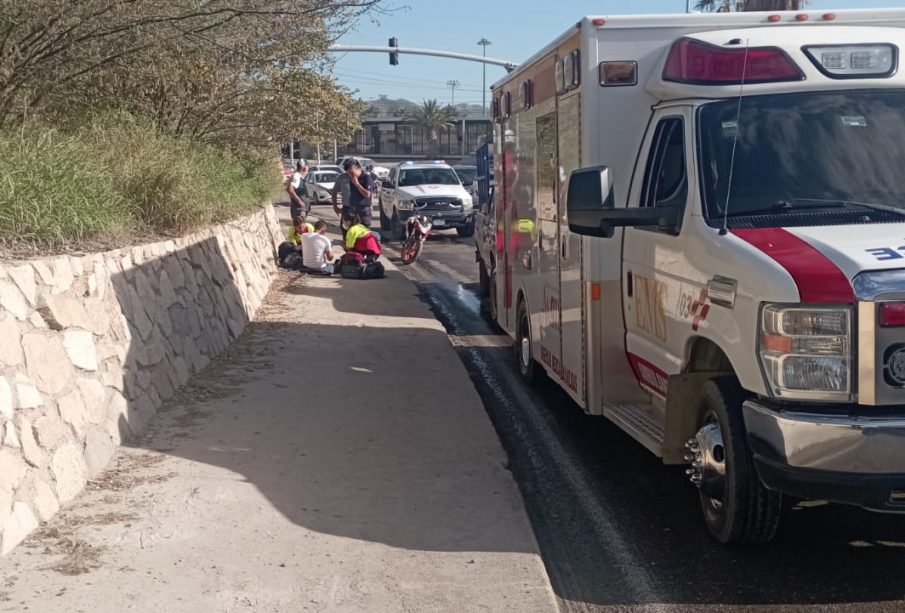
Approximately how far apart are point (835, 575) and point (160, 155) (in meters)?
8.35

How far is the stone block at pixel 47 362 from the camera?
5863 mm

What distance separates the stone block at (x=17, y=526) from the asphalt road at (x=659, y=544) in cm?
258

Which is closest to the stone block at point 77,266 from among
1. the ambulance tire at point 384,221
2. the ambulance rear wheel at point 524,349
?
the ambulance rear wheel at point 524,349

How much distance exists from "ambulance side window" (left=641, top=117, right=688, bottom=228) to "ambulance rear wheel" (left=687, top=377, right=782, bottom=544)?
3.65ft

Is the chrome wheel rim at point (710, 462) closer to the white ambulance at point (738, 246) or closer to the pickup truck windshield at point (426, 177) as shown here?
the white ambulance at point (738, 246)

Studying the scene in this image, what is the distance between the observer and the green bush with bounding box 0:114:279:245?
24.6 ft

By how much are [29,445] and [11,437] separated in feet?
0.50

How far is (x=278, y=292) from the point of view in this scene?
1449 cm

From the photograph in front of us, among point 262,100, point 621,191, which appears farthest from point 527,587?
point 262,100

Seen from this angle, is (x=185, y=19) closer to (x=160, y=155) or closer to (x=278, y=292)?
(x=160, y=155)

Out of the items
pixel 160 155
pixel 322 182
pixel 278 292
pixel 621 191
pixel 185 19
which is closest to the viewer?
pixel 621 191

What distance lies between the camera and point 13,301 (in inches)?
234

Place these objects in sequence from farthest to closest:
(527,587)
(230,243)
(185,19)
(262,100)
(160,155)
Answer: (262,100)
(230,243)
(160,155)
(185,19)
(527,587)

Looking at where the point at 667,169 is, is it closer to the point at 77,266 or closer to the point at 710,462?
the point at 710,462
